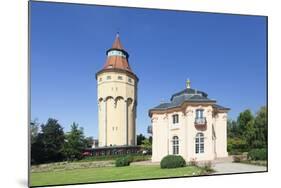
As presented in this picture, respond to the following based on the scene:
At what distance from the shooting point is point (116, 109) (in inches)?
241

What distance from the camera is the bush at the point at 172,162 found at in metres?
6.28

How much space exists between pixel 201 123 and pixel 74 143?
190 centimetres

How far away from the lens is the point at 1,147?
213 inches

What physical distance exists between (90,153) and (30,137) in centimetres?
86

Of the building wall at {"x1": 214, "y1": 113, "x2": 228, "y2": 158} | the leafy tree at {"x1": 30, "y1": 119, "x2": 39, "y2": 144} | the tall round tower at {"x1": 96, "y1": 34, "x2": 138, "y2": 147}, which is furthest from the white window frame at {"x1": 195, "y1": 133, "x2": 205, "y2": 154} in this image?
the leafy tree at {"x1": 30, "y1": 119, "x2": 39, "y2": 144}

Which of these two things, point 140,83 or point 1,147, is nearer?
point 1,147

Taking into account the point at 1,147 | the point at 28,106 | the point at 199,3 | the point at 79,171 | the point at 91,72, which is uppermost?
the point at 199,3

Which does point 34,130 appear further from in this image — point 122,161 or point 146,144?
point 146,144

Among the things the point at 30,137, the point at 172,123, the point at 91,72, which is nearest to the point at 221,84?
the point at 172,123

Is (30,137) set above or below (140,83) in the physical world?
below

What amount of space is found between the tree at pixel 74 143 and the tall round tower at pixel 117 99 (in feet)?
0.86
